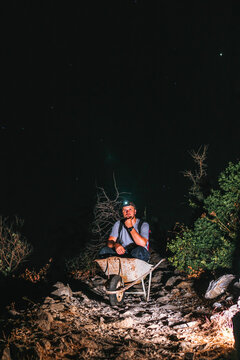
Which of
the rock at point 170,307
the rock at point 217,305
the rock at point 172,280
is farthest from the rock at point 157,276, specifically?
the rock at point 217,305

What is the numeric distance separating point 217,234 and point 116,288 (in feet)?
9.00

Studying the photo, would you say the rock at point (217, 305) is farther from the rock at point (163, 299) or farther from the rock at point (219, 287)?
the rock at point (163, 299)

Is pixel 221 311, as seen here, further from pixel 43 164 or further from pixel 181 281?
pixel 43 164

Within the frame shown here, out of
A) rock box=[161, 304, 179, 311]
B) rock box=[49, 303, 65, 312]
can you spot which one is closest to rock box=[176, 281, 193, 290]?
rock box=[161, 304, 179, 311]

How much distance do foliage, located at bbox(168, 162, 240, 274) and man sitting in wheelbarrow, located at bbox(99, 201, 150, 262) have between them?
1739mm

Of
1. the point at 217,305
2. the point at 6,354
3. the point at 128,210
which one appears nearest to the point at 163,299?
the point at 217,305

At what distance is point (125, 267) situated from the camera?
172 inches

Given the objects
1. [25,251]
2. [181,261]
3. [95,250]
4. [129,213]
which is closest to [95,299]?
[129,213]

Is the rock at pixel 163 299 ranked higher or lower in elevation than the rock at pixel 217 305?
higher

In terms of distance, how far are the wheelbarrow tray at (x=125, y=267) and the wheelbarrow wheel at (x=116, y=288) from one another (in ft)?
0.35

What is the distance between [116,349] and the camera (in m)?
3.04

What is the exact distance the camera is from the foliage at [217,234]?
5.43 meters

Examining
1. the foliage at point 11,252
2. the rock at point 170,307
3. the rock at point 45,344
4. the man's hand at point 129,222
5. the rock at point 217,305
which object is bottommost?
the rock at point 217,305

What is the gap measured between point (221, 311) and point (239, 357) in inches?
55.7
